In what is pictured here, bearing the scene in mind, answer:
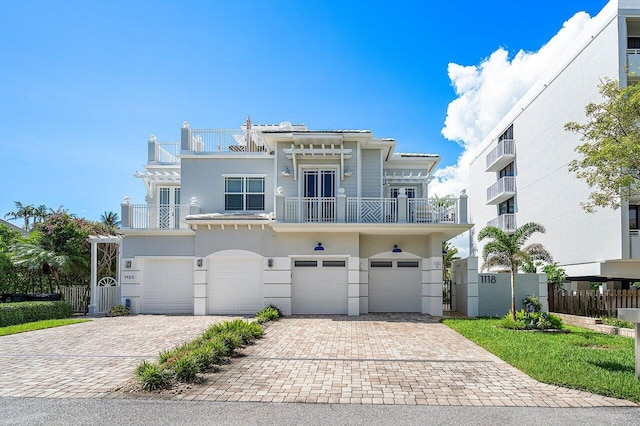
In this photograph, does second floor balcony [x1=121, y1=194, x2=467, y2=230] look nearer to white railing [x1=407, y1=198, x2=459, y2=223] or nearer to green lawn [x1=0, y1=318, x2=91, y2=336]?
white railing [x1=407, y1=198, x2=459, y2=223]

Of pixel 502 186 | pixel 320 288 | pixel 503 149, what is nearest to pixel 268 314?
pixel 320 288

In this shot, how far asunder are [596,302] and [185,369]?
15372mm

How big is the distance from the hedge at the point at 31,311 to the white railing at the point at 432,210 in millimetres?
14185

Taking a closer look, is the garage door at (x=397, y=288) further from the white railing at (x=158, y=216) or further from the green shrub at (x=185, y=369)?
the green shrub at (x=185, y=369)

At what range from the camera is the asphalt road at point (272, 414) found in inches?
222

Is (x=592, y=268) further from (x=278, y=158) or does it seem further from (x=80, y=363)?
(x=80, y=363)

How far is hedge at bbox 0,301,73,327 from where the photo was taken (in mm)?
15188

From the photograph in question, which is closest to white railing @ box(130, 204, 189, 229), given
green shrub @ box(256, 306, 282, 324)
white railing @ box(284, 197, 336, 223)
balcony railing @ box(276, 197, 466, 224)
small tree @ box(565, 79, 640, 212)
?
white railing @ box(284, 197, 336, 223)

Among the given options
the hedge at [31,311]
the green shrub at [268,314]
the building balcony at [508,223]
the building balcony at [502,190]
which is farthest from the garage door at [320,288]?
the building balcony at [502,190]

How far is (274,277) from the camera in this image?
17.7 m

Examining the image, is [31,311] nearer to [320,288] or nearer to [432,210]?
[320,288]

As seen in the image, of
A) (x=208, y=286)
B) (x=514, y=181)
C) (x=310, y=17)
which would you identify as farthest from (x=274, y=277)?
(x=514, y=181)

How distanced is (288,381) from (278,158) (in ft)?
40.2

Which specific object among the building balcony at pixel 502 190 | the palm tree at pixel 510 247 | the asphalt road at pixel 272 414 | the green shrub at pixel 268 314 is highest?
the building balcony at pixel 502 190
